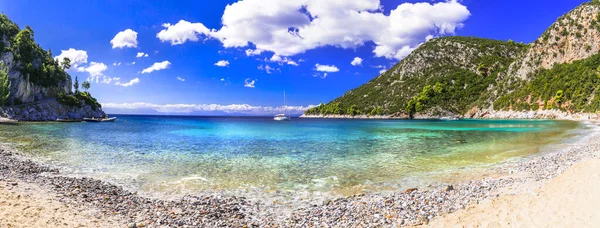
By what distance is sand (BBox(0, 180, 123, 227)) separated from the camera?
328 inches

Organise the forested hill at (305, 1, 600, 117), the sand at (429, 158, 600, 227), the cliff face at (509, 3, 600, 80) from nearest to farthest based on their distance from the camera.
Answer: the sand at (429, 158, 600, 227)
the forested hill at (305, 1, 600, 117)
the cliff face at (509, 3, 600, 80)

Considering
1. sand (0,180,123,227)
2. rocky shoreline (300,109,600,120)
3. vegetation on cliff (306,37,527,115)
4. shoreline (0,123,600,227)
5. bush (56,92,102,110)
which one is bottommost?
shoreline (0,123,600,227)

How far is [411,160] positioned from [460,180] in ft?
23.8

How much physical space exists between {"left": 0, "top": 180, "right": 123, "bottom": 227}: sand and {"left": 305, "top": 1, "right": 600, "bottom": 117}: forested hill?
118153 mm

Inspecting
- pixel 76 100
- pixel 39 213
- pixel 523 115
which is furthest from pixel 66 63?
pixel 523 115

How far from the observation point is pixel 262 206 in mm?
11977

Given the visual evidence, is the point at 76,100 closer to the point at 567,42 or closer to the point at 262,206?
the point at 262,206

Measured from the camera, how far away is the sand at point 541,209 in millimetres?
8062

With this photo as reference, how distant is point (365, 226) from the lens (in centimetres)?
889

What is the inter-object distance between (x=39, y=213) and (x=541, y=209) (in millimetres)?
15623

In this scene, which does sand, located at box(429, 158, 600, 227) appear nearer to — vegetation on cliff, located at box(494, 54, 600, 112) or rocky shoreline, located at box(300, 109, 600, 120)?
rocky shoreline, located at box(300, 109, 600, 120)

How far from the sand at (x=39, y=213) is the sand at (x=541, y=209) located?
1065cm

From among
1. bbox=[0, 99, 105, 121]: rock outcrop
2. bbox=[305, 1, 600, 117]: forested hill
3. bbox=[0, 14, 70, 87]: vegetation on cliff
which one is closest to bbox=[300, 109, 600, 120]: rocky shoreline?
bbox=[305, 1, 600, 117]: forested hill

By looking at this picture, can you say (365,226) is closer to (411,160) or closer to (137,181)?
(137,181)
